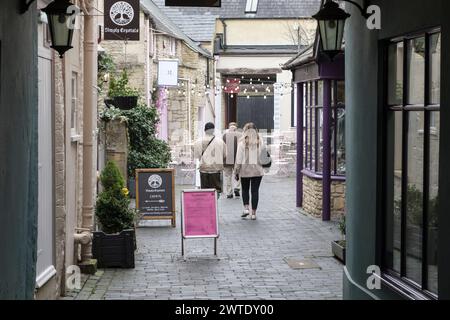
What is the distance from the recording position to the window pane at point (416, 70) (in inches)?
283

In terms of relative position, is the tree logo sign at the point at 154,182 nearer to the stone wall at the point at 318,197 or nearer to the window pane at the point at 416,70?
the stone wall at the point at 318,197

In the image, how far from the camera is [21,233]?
7.34 meters

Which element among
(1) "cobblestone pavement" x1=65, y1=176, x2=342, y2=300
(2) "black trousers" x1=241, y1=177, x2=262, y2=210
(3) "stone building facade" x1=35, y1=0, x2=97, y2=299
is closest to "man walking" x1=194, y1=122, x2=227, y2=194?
(2) "black trousers" x1=241, y1=177, x2=262, y2=210

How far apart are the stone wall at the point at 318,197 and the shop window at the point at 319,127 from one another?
0.85 feet

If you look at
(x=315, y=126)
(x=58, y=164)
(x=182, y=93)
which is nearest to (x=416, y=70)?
(x=58, y=164)

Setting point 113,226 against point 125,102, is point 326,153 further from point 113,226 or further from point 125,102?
point 125,102

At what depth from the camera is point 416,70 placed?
Result: 24.2ft

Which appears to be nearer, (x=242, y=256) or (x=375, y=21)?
(x=375, y=21)

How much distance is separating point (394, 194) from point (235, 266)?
4.79m

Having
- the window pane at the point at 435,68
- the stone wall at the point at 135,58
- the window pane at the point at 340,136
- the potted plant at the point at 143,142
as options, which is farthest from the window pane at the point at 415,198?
the stone wall at the point at 135,58

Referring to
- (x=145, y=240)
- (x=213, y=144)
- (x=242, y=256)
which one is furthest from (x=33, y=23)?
(x=213, y=144)

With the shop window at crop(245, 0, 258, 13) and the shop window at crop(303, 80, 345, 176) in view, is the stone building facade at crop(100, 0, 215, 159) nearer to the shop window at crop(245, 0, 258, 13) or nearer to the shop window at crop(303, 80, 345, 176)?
the shop window at crop(245, 0, 258, 13)

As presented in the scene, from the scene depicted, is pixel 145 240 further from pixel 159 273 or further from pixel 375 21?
pixel 375 21

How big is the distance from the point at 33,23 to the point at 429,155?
3491 millimetres
